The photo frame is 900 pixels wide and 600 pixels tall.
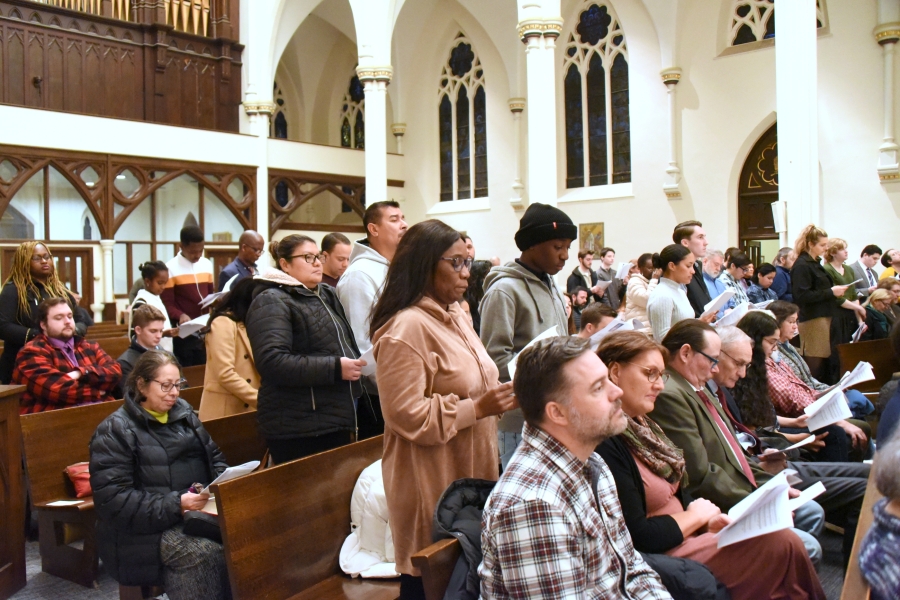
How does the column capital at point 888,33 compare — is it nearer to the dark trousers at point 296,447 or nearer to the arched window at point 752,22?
the arched window at point 752,22

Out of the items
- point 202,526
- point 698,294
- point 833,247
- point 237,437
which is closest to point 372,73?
point 833,247

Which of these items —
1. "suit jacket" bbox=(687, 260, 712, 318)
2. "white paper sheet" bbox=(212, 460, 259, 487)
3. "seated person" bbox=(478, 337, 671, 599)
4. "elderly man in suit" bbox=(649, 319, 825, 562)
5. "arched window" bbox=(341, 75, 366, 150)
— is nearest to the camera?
"seated person" bbox=(478, 337, 671, 599)

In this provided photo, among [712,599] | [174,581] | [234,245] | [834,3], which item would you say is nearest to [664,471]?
[712,599]

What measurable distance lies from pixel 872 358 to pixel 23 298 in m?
5.89

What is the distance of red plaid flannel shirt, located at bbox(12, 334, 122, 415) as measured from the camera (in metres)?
4.13

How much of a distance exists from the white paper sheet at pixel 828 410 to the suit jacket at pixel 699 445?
1.17 metres

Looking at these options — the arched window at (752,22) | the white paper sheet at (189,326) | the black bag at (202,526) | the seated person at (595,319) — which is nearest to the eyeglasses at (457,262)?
the black bag at (202,526)

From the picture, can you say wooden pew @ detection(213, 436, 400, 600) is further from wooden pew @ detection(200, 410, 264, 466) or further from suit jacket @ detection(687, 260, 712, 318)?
suit jacket @ detection(687, 260, 712, 318)

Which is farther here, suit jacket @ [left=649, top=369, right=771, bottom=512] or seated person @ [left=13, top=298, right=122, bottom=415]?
seated person @ [left=13, top=298, right=122, bottom=415]

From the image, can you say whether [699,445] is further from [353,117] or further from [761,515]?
[353,117]

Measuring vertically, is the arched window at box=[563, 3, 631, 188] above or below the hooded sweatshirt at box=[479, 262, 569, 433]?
above

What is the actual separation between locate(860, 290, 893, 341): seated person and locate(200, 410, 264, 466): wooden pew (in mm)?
5693

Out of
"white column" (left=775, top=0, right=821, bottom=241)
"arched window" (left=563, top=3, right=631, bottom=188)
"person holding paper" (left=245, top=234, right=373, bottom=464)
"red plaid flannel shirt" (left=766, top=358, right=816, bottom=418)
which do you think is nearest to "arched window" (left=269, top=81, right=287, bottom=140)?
"arched window" (left=563, top=3, right=631, bottom=188)

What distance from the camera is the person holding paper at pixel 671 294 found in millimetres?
4562
